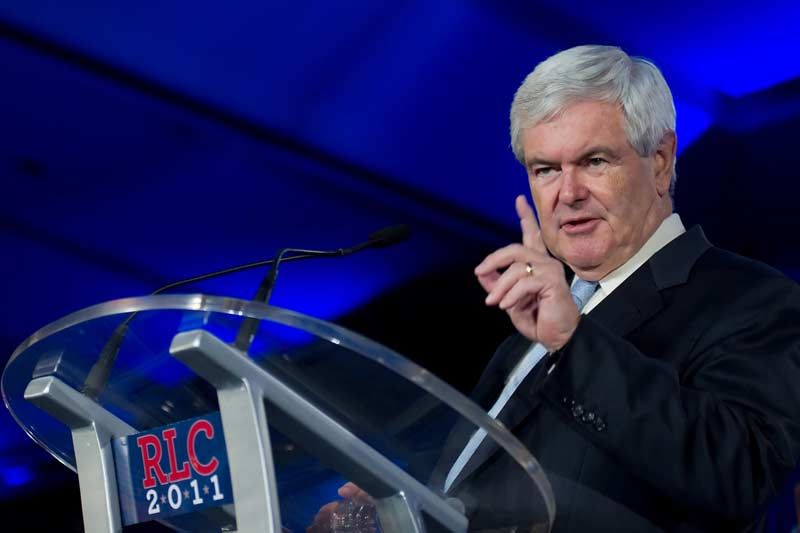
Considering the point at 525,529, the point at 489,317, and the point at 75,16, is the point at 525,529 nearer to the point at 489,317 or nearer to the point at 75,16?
the point at 75,16

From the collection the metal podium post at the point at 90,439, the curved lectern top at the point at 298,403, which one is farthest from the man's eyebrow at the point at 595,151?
the metal podium post at the point at 90,439

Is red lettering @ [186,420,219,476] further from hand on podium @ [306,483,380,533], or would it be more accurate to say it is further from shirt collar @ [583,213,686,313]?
shirt collar @ [583,213,686,313]

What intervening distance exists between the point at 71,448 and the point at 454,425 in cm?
47

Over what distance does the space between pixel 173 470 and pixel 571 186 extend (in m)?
0.77

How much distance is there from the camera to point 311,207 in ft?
11.8

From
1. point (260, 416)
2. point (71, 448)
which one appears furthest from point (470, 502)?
point (71, 448)

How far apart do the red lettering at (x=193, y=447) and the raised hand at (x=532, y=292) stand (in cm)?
31

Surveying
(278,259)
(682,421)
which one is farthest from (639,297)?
(278,259)

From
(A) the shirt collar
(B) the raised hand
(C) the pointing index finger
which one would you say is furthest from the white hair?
(B) the raised hand

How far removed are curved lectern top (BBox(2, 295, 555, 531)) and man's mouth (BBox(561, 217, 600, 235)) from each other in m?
0.58

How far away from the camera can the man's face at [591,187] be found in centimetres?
162

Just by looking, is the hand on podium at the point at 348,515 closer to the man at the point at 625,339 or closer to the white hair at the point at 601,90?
the man at the point at 625,339

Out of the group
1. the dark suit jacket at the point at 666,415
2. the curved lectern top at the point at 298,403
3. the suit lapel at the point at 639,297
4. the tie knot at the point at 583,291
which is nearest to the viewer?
the curved lectern top at the point at 298,403

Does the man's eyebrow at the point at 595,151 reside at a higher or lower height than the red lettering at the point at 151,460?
higher
